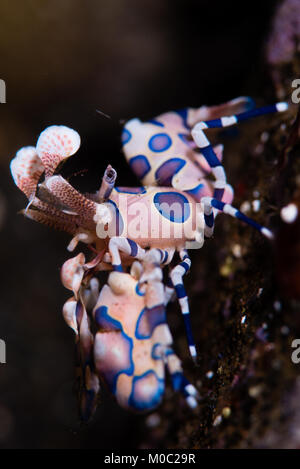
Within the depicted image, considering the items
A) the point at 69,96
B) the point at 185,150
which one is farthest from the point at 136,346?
the point at 69,96

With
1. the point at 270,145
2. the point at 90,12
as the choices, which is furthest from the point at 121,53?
the point at 270,145

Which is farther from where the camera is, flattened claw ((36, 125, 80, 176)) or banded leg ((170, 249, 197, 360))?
banded leg ((170, 249, 197, 360))

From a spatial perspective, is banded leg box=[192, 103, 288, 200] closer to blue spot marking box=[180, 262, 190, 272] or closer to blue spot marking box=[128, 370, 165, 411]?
blue spot marking box=[180, 262, 190, 272]

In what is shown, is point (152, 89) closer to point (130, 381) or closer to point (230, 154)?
point (230, 154)

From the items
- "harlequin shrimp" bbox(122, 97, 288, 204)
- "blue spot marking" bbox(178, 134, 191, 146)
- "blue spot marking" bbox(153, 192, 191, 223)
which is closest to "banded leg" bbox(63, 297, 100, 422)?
"blue spot marking" bbox(153, 192, 191, 223)

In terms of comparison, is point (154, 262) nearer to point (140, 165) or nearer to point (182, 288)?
point (182, 288)
